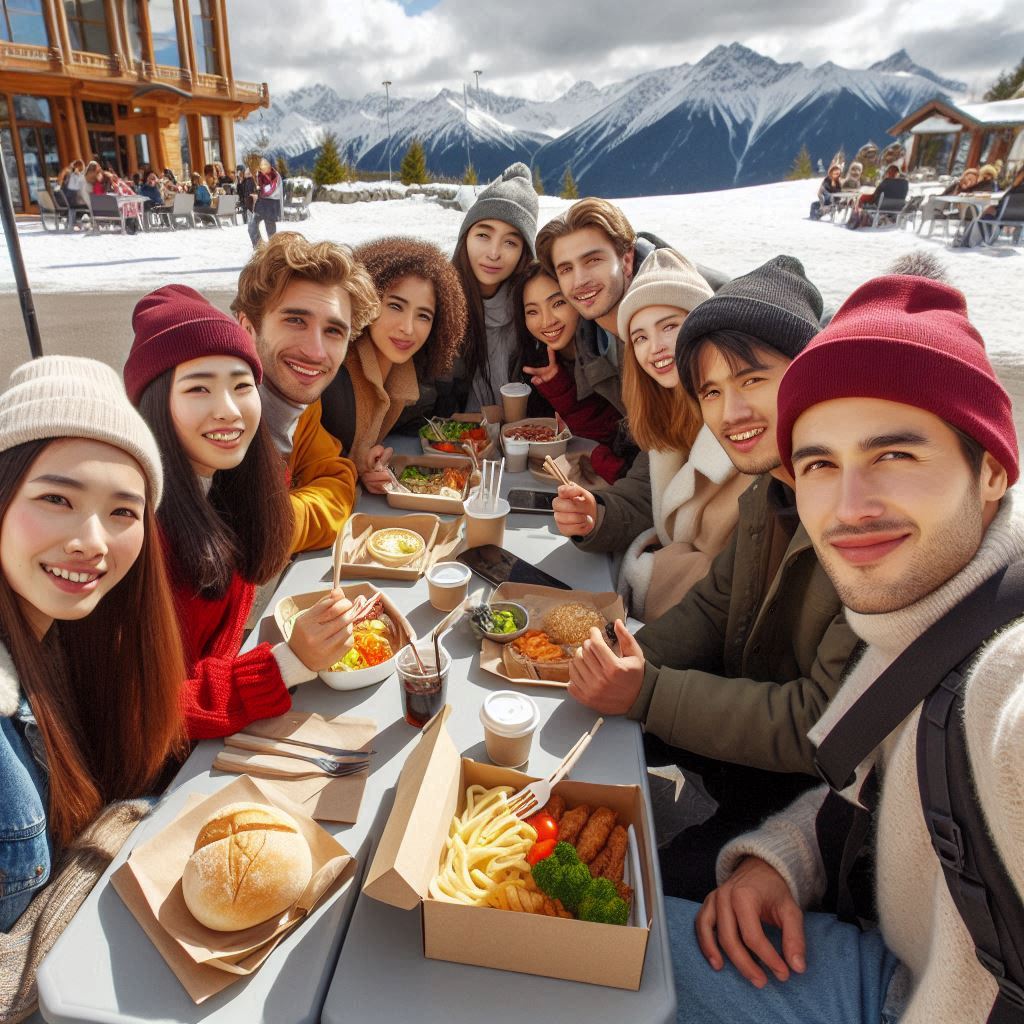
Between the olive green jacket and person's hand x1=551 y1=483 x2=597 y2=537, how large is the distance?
0.56 meters

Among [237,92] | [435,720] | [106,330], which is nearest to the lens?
[435,720]

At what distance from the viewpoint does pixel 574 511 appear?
8.88ft

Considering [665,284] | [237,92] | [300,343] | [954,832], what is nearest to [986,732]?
[954,832]

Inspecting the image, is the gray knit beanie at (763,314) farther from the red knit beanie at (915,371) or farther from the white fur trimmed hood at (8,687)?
the white fur trimmed hood at (8,687)

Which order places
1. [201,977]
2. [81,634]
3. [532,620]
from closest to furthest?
[201,977], [81,634], [532,620]

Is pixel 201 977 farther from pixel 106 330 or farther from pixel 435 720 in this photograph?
pixel 106 330

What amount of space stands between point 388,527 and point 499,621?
0.89 metres

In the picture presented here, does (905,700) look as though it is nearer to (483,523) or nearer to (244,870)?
(244,870)

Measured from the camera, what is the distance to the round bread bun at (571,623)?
208cm

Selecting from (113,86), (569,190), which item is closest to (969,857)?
(113,86)

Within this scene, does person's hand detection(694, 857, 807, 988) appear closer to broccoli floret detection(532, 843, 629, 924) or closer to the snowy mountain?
broccoli floret detection(532, 843, 629, 924)

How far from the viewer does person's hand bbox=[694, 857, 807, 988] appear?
149 centimetres

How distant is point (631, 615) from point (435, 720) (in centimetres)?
146

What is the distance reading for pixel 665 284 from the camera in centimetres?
279
